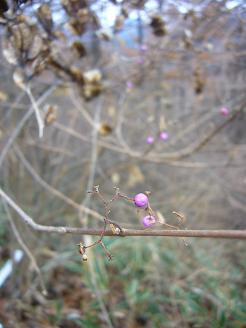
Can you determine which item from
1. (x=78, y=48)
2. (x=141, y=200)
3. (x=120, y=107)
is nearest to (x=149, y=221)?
(x=141, y=200)

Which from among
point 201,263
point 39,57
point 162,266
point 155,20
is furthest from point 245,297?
point 39,57

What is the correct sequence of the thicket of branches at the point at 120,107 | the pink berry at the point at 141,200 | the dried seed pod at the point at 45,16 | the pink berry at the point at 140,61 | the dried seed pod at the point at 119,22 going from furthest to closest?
the pink berry at the point at 140,61 < the dried seed pod at the point at 119,22 < the thicket of branches at the point at 120,107 < the dried seed pod at the point at 45,16 < the pink berry at the point at 141,200

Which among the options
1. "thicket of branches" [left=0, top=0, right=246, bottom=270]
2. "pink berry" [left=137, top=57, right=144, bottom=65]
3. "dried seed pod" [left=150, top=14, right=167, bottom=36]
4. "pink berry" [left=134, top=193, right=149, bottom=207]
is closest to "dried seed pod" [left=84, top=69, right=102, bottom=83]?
"thicket of branches" [left=0, top=0, right=246, bottom=270]

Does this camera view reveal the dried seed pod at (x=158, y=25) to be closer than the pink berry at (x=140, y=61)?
Yes

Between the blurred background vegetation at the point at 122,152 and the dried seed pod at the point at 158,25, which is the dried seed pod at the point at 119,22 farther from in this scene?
the dried seed pod at the point at 158,25

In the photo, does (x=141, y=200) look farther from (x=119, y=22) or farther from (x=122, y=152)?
(x=122, y=152)

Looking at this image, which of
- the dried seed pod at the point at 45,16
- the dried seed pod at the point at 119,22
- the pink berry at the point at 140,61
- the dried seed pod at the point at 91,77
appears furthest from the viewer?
the pink berry at the point at 140,61

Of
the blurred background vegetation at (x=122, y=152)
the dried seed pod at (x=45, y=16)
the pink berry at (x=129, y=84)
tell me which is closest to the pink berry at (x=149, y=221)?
the blurred background vegetation at (x=122, y=152)

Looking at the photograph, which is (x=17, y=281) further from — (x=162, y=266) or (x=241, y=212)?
(x=241, y=212)

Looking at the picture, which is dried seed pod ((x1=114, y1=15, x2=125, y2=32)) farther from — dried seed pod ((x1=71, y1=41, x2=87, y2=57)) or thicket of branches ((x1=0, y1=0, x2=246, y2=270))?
dried seed pod ((x1=71, y1=41, x2=87, y2=57))
